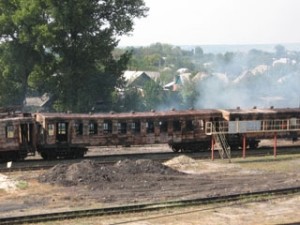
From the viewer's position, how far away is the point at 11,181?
26484 millimetres

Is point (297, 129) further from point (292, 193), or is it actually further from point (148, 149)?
point (292, 193)

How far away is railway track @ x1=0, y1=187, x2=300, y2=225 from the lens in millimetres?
19519

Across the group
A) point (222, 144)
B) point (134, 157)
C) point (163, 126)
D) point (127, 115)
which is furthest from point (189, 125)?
point (134, 157)

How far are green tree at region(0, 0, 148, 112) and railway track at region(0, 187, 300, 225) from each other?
100 ft

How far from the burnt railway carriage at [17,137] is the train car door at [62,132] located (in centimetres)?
160

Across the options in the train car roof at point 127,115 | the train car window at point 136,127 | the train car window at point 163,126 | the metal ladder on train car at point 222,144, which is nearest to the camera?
the train car roof at point 127,115

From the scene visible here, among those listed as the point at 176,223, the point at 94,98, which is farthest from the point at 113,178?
the point at 94,98

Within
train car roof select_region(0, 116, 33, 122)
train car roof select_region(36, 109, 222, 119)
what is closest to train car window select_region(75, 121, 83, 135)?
train car roof select_region(36, 109, 222, 119)

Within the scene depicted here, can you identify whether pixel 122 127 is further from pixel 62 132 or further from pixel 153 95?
pixel 153 95

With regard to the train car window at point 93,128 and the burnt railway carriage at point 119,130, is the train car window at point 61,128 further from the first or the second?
the train car window at point 93,128

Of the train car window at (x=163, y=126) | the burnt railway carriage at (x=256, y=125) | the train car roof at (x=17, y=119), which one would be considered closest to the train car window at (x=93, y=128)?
the train car roof at (x=17, y=119)

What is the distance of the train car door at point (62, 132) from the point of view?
35469 mm

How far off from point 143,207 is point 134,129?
16.6 metres

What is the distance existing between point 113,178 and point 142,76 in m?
90.0
